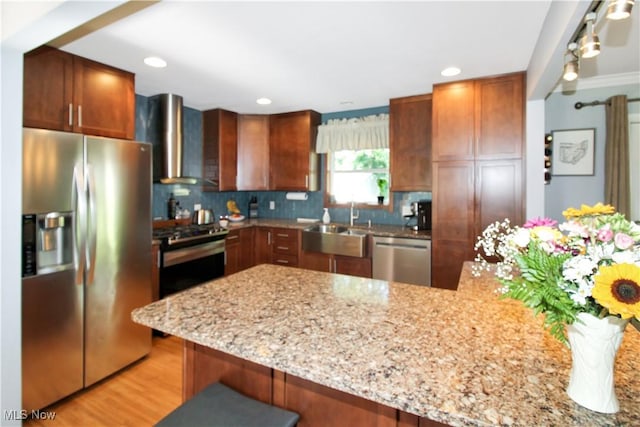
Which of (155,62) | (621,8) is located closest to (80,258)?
(155,62)

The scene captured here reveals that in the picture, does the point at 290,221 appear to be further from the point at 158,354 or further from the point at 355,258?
the point at 158,354

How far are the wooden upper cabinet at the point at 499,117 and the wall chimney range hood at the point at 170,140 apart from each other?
9.34ft

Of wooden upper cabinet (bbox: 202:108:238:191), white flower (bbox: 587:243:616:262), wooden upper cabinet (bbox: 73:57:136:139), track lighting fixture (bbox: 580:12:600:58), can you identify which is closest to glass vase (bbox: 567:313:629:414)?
white flower (bbox: 587:243:616:262)

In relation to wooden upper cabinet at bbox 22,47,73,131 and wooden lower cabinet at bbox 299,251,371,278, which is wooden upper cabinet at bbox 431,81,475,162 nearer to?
wooden lower cabinet at bbox 299,251,371,278

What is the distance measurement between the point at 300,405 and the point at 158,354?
2087 millimetres

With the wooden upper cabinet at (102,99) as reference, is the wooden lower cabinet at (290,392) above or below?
below

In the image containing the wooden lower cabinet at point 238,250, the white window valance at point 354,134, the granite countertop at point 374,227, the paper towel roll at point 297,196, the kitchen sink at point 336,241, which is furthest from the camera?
the paper towel roll at point 297,196

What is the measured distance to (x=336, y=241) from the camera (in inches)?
141

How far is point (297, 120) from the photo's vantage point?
13.7ft

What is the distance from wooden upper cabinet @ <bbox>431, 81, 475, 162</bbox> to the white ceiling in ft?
0.43

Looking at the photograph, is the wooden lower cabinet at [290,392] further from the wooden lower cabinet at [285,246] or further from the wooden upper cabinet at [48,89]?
the wooden lower cabinet at [285,246]

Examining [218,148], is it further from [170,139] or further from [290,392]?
[290,392]

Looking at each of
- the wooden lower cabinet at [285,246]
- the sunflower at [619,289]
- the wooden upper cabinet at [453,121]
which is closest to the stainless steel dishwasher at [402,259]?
the wooden upper cabinet at [453,121]

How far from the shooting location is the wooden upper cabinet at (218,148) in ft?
13.2
